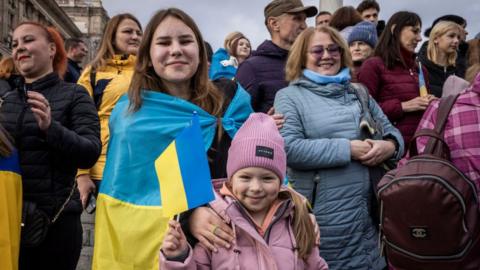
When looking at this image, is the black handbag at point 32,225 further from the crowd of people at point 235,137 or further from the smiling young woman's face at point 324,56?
the smiling young woman's face at point 324,56

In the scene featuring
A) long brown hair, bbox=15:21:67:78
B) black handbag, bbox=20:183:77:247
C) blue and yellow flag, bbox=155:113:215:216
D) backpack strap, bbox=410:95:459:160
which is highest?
long brown hair, bbox=15:21:67:78

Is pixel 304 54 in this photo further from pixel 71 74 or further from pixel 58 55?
pixel 71 74

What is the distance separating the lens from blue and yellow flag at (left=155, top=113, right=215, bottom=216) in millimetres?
→ 2375

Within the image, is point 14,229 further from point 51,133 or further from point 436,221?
point 436,221

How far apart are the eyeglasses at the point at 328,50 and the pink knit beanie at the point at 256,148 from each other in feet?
3.78

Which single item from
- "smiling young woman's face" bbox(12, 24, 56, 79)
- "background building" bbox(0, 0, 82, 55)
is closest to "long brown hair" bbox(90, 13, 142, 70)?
"smiling young woman's face" bbox(12, 24, 56, 79)

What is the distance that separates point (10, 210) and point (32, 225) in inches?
7.0

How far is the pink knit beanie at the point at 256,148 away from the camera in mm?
2877

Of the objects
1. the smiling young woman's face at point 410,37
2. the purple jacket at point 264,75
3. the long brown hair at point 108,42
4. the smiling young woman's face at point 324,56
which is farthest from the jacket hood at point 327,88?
the long brown hair at point 108,42

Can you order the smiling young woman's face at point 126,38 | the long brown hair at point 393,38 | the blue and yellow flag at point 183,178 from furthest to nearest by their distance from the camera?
the smiling young woman's face at point 126,38
the long brown hair at point 393,38
the blue and yellow flag at point 183,178

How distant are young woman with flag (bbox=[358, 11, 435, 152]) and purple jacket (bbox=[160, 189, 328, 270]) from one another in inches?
77.4

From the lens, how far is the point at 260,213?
2.92 meters

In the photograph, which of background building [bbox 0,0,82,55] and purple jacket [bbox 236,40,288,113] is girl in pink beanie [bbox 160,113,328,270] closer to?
purple jacket [bbox 236,40,288,113]

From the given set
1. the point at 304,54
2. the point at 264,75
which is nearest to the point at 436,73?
the point at 264,75
